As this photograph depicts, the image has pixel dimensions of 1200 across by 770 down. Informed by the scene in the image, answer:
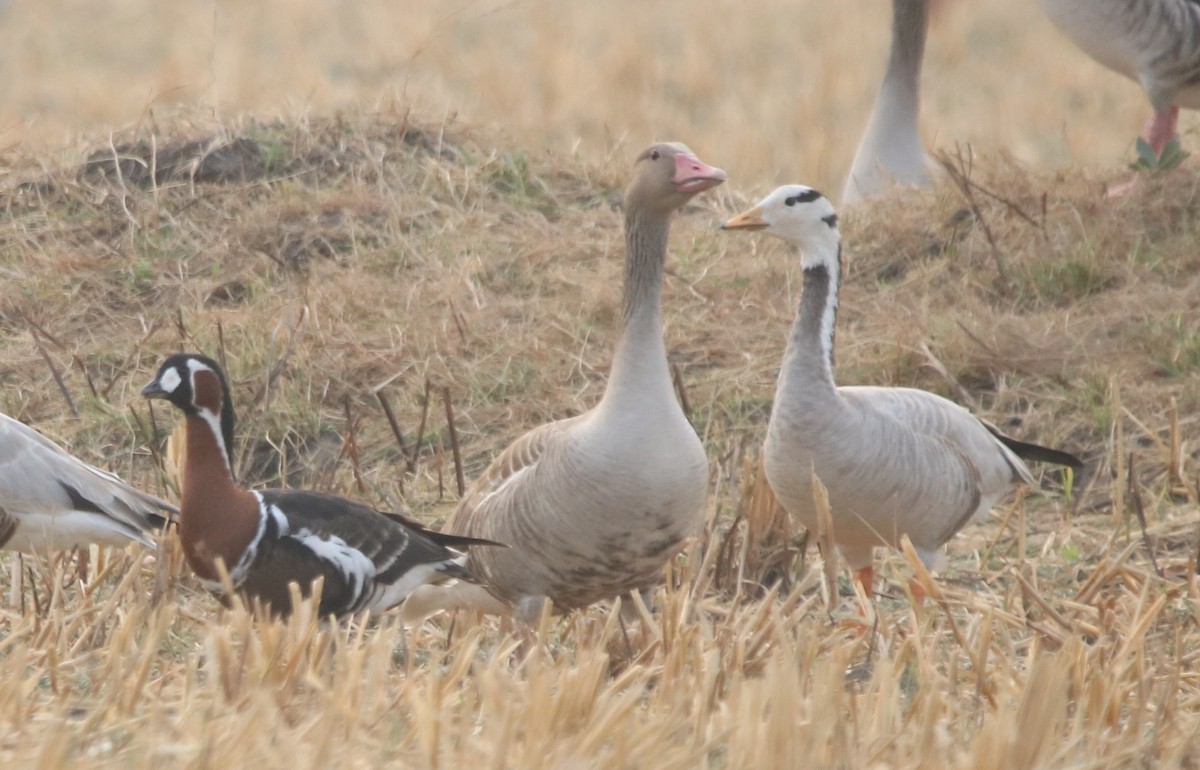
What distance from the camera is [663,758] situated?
272 centimetres

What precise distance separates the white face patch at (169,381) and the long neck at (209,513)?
12cm

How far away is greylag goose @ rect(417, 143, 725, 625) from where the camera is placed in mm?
4270

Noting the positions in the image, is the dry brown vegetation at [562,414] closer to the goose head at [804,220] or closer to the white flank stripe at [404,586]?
the white flank stripe at [404,586]

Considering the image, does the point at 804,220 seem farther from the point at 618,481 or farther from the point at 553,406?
the point at 553,406

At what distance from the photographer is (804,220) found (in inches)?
198

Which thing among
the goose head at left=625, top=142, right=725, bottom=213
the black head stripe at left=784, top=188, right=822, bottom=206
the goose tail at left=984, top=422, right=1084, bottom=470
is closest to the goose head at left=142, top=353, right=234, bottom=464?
the goose head at left=625, top=142, right=725, bottom=213

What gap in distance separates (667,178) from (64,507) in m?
1.85

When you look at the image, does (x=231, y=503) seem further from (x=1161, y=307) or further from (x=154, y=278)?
(x=1161, y=307)

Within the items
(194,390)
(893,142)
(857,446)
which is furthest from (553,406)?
(893,142)

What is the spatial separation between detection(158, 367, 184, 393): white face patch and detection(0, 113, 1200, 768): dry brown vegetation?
0.44 meters

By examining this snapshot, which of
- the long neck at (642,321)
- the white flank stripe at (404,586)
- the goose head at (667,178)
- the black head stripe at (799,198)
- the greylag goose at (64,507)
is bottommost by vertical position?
the white flank stripe at (404,586)

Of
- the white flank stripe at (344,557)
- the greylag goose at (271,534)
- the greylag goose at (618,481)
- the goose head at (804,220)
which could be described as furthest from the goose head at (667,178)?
the white flank stripe at (344,557)

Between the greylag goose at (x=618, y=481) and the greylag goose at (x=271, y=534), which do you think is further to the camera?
the greylag goose at (x=618, y=481)

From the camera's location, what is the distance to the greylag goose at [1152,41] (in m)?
7.29
